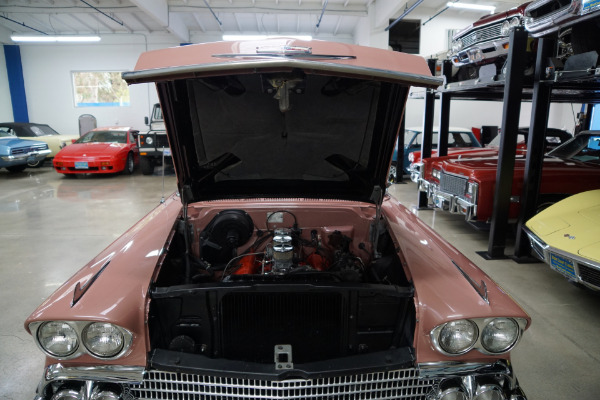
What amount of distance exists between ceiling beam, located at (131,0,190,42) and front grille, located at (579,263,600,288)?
10570 mm

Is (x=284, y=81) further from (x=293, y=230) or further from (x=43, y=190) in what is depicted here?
(x=43, y=190)

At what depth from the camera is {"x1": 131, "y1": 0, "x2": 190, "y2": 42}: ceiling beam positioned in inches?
390

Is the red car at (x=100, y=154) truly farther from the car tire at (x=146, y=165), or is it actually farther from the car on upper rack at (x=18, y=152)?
the car on upper rack at (x=18, y=152)

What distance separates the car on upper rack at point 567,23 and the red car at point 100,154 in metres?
8.69

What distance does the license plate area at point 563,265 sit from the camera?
2654mm

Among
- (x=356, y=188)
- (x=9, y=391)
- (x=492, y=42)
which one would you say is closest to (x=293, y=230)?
(x=356, y=188)

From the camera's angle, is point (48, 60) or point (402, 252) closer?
point (402, 252)

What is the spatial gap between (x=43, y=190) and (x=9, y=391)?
6.91 metres

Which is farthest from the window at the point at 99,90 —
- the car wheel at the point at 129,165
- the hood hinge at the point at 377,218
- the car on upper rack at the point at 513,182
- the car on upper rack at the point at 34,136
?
the hood hinge at the point at 377,218

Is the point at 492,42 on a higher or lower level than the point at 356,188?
higher

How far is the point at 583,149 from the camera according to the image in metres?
4.90

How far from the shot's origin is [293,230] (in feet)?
6.95

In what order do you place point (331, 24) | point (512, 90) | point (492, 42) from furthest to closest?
point (331, 24)
point (492, 42)
point (512, 90)

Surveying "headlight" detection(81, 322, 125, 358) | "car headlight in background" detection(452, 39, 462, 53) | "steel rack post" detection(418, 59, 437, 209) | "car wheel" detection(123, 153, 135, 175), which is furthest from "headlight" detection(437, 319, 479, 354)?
"car wheel" detection(123, 153, 135, 175)
